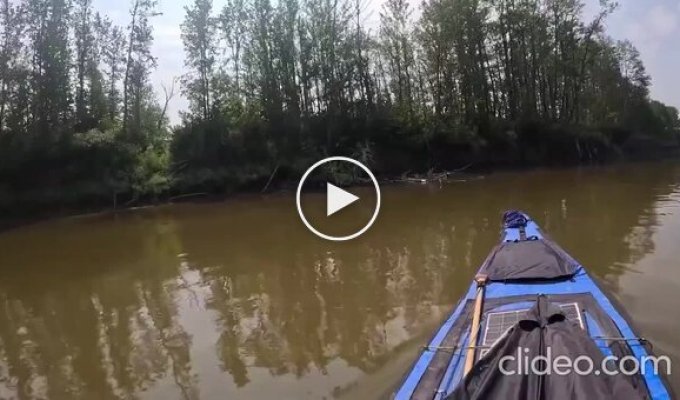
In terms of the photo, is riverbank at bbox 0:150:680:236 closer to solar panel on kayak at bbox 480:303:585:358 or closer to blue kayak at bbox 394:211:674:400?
blue kayak at bbox 394:211:674:400

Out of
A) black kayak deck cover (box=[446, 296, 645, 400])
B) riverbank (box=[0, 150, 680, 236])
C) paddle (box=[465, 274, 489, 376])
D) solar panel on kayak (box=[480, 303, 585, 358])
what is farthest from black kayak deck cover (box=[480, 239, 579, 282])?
riverbank (box=[0, 150, 680, 236])

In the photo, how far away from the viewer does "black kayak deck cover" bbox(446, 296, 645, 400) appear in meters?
2.80

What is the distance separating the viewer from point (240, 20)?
25.1m

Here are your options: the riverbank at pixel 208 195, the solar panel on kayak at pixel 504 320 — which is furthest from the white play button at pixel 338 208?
the solar panel on kayak at pixel 504 320

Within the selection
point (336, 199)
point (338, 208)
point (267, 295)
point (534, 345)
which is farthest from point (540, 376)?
point (336, 199)

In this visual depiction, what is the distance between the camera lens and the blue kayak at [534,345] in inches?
113

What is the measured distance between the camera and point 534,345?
10.6 feet

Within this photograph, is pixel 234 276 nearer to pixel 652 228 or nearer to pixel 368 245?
pixel 368 245

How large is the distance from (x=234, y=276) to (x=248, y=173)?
44.8 feet

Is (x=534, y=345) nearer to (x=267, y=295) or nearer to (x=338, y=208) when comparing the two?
(x=267, y=295)

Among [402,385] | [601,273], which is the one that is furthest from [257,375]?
[601,273]

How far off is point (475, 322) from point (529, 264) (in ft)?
→ 5.66

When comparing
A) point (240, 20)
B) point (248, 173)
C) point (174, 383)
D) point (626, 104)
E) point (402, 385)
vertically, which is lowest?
point (174, 383)

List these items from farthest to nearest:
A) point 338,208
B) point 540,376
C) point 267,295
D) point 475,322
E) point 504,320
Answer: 1. point 338,208
2. point 267,295
3. point 504,320
4. point 475,322
5. point 540,376
